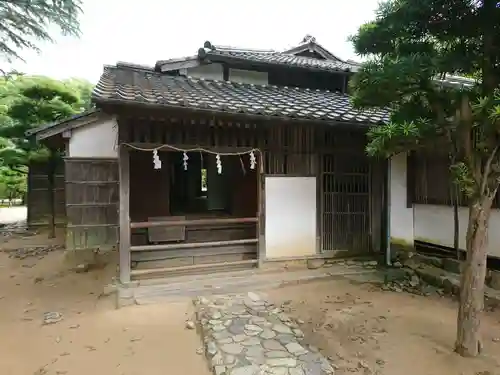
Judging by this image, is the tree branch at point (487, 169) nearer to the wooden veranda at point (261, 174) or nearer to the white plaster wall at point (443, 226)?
the white plaster wall at point (443, 226)

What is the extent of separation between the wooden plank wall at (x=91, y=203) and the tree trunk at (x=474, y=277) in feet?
25.5

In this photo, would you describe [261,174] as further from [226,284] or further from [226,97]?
[226,284]

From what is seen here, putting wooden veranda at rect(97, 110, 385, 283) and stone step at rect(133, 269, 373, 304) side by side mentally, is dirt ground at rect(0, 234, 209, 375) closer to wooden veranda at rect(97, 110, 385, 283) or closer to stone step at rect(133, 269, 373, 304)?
stone step at rect(133, 269, 373, 304)

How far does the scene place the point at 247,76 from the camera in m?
8.91

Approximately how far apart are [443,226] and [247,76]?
18.9 ft

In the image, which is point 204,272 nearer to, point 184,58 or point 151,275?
point 151,275

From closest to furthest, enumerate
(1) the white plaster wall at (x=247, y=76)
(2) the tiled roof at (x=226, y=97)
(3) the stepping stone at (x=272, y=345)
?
(3) the stepping stone at (x=272, y=345) → (2) the tiled roof at (x=226, y=97) → (1) the white plaster wall at (x=247, y=76)

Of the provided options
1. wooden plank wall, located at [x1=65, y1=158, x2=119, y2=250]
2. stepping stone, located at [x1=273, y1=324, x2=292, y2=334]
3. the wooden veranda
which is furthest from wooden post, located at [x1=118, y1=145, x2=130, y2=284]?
wooden plank wall, located at [x1=65, y1=158, x2=119, y2=250]

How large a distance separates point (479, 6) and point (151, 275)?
6053 millimetres

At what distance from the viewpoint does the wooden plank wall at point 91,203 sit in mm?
8562

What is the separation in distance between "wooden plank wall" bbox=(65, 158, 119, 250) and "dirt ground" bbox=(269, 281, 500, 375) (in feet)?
16.9

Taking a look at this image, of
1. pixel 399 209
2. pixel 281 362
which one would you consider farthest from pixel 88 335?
pixel 399 209

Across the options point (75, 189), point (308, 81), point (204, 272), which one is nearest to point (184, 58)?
point (308, 81)

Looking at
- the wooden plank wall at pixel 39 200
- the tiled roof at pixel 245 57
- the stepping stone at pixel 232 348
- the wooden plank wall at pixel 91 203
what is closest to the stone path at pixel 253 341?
the stepping stone at pixel 232 348
